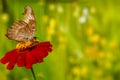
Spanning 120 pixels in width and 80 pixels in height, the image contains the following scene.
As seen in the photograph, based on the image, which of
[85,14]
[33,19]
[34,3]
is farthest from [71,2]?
[33,19]

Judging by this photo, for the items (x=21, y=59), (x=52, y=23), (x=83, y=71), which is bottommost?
(x=83, y=71)

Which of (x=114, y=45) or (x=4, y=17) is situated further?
(x=114, y=45)

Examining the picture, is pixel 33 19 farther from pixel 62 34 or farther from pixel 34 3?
pixel 62 34

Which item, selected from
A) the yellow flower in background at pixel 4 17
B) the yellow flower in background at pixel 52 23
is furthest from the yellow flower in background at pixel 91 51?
the yellow flower in background at pixel 4 17

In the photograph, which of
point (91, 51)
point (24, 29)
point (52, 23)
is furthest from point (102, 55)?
point (24, 29)

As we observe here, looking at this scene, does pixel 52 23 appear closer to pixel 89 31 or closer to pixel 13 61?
pixel 89 31

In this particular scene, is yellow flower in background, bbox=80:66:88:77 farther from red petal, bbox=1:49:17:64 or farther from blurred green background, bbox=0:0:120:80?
red petal, bbox=1:49:17:64

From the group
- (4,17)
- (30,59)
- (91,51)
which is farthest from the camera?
(91,51)

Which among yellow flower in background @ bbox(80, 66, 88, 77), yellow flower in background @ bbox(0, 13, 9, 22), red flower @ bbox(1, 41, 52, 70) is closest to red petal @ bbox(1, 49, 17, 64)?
red flower @ bbox(1, 41, 52, 70)
